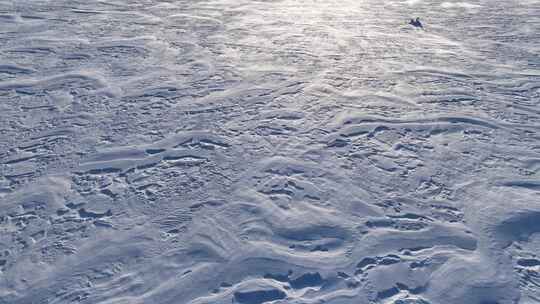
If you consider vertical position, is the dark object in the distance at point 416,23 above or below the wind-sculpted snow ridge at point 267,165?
above

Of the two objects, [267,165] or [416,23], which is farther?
[416,23]

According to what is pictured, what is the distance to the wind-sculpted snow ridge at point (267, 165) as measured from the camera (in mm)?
2656

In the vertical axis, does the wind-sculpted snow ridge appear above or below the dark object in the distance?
below

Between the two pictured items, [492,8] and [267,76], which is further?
[492,8]

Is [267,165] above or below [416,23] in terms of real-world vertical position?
below

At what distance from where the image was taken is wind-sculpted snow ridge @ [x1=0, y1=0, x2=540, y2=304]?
8.71 ft

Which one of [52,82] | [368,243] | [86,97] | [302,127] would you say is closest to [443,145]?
[302,127]

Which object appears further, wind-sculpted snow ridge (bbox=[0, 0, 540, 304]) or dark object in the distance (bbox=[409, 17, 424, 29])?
dark object in the distance (bbox=[409, 17, 424, 29])

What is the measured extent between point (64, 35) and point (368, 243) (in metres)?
5.14

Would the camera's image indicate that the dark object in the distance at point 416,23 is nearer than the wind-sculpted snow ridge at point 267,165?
No

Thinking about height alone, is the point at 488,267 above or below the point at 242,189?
below

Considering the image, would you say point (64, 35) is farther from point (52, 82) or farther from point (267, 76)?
point (267, 76)

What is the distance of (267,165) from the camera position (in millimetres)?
3600

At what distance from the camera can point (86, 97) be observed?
15.0 ft
